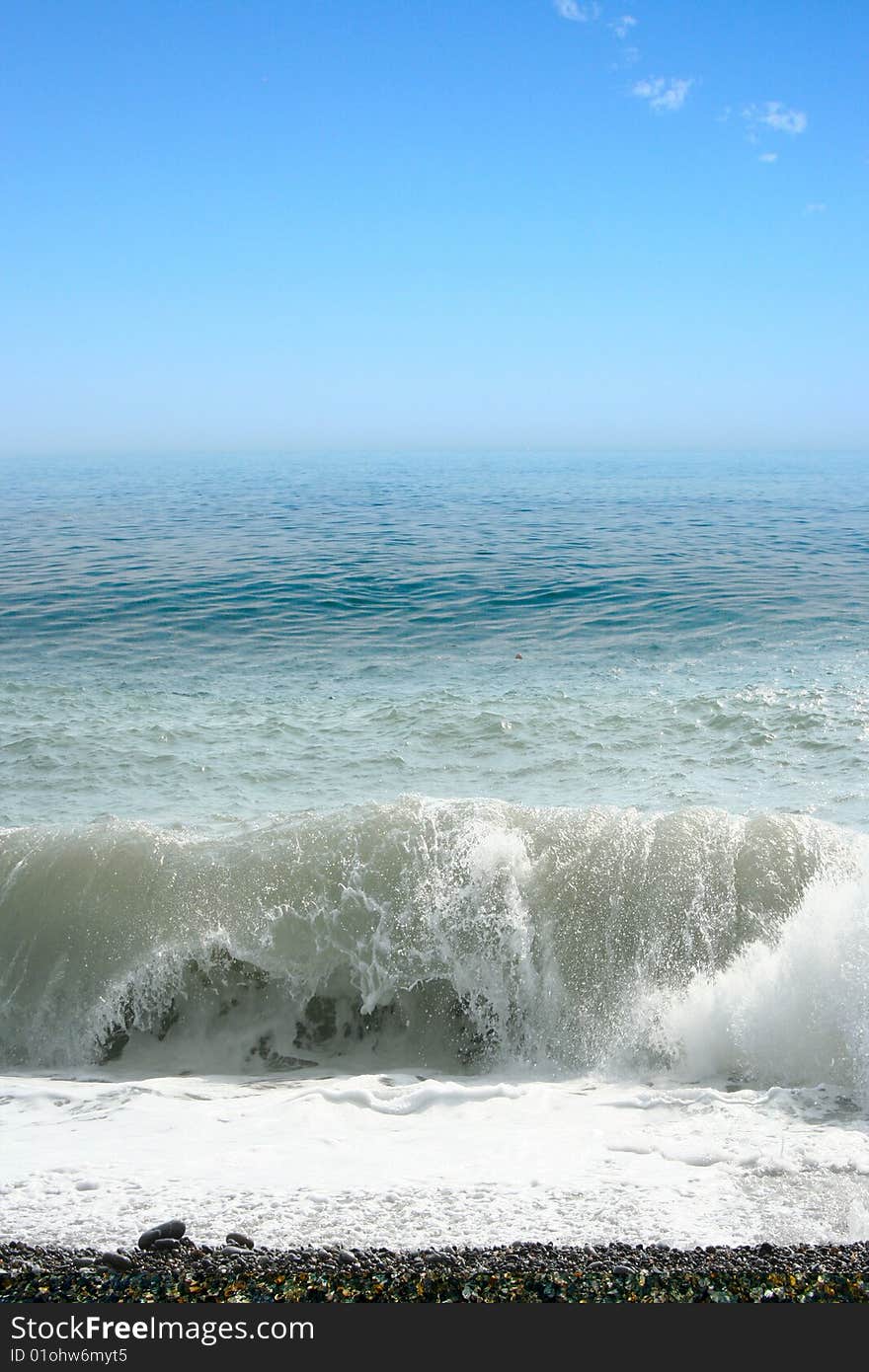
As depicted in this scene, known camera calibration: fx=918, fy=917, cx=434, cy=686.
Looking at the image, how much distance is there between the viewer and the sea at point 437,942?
448cm

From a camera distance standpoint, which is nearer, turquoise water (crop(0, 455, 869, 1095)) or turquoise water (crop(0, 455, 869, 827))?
turquoise water (crop(0, 455, 869, 1095))

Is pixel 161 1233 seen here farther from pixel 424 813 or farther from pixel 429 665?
pixel 429 665

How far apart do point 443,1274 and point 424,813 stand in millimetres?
4347

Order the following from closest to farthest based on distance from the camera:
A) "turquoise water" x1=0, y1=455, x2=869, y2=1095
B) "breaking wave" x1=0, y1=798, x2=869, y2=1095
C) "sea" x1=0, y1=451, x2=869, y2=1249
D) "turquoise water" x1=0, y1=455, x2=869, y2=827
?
"sea" x1=0, y1=451, x2=869, y2=1249, "breaking wave" x1=0, y1=798, x2=869, y2=1095, "turquoise water" x1=0, y1=455, x2=869, y2=1095, "turquoise water" x1=0, y1=455, x2=869, y2=827

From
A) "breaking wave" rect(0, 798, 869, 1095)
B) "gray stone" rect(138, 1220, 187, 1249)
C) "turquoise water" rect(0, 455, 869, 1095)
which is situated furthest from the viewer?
"turquoise water" rect(0, 455, 869, 1095)

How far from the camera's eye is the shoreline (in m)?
3.56

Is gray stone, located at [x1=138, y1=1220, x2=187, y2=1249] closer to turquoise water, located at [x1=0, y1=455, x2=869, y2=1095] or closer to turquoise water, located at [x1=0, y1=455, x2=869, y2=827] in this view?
turquoise water, located at [x1=0, y1=455, x2=869, y2=1095]

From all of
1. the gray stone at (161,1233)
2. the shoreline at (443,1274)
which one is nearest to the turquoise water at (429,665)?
the gray stone at (161,1233)

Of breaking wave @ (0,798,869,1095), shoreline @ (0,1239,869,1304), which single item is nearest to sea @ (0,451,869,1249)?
breaking wave @ (0,798,869,1095)

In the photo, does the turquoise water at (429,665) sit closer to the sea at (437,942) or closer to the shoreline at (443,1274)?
the sea at (437,942)

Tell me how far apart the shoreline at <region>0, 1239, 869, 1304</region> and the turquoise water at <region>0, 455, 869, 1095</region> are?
197 centimetres

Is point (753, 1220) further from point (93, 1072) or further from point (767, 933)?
point (93, 1072)

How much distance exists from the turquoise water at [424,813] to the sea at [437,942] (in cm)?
4

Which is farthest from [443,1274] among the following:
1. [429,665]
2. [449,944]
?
[429,665]
